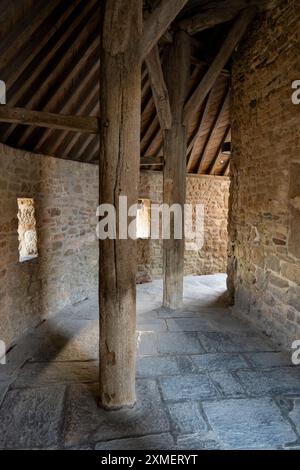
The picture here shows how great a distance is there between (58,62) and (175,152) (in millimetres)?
1841

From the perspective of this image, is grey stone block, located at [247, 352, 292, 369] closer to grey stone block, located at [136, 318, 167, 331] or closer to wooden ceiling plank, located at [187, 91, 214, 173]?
grey stone block, located at [136, 318, 167, 331]

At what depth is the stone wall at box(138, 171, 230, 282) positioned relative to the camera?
7145 millimetres

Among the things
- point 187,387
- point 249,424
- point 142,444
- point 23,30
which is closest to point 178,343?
point 187,387

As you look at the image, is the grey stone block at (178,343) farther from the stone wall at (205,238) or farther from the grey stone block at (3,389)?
the stone wall at (205,238)

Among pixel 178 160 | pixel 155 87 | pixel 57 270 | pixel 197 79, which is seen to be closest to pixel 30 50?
pixel 155 87

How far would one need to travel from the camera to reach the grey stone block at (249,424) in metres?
1.93

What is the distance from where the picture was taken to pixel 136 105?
2.10 metres

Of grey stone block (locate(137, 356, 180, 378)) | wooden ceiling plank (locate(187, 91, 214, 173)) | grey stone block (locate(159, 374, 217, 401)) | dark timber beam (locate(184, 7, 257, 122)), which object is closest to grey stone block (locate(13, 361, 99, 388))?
grey stone block (locate(137, 356, 180, 378))

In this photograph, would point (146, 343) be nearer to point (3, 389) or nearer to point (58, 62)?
point (3, 389)

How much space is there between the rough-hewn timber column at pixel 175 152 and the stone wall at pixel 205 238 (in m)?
2.81

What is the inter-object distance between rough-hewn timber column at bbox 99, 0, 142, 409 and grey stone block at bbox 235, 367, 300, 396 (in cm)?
104

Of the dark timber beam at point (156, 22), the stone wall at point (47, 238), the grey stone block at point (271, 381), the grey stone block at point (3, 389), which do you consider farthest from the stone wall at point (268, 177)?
the grey stone block at point (3, 389)

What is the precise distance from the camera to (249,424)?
2084 mm
